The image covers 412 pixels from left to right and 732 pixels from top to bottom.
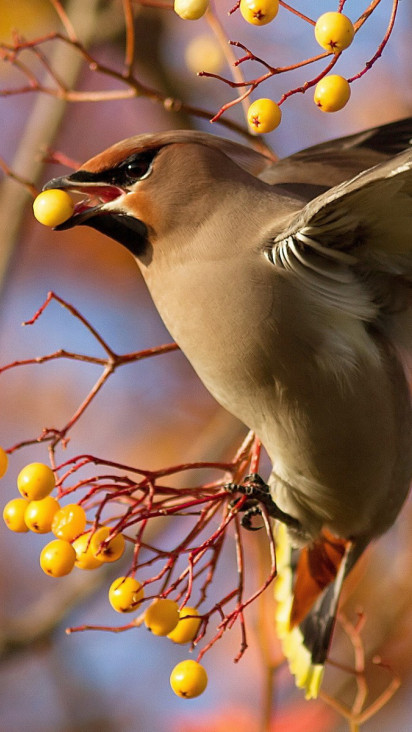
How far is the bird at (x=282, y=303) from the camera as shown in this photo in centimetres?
258

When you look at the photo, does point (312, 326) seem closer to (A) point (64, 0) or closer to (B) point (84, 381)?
(A) point (64, 0)

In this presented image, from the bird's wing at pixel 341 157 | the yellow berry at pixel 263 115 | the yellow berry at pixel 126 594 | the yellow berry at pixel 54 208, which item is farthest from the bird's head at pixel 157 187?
the yellow berry at pixel 126 594

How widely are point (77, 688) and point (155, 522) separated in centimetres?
197

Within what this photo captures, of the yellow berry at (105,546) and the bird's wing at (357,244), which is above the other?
the bird's wing at (357,244)

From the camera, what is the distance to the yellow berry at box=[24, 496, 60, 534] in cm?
239

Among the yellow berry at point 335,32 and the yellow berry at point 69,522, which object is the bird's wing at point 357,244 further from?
the yellow berry at point 69,522

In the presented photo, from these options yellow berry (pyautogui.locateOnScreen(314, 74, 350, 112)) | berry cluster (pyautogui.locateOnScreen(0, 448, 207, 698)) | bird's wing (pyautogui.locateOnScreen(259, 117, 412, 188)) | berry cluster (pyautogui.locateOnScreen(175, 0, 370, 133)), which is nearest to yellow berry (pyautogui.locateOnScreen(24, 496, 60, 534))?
berry cluster (pyautogui.locateOnScreen(0, 448, 207, 698))

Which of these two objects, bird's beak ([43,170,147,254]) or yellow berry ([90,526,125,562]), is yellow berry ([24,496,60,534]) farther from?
bird's beak ([43,170,147,254])

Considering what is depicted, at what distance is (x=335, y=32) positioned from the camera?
1971 millimetres

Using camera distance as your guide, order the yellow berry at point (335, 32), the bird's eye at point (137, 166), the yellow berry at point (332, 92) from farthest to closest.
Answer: the bird's eye at point (137, 166) < the yellow berry at point (332, 92) < the yellow berry at point (335, 32)

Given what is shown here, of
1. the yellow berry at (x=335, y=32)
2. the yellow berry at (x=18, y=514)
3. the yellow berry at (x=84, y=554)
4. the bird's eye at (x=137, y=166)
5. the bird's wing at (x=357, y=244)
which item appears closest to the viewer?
the yellow berry at (x=335, y=32)

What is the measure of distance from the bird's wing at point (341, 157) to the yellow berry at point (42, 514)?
1235mm

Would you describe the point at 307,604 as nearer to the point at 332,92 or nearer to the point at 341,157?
the point at 341,157

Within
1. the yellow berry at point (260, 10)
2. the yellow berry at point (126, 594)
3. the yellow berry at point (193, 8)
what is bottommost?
the yellow berry at point (126, 594)
